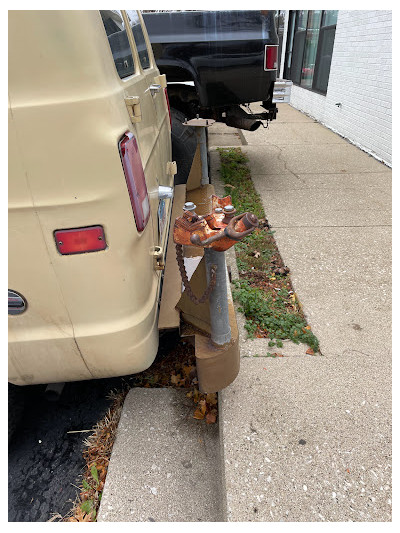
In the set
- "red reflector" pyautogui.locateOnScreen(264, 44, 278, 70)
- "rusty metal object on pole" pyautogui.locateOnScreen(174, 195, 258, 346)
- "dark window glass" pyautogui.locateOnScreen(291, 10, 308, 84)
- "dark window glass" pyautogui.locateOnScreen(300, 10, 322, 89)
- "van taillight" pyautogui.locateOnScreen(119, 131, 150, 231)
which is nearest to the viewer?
"van taillight" pyautogui.locateOnScreen(119, 131, 150, 231)

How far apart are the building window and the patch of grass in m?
5.69

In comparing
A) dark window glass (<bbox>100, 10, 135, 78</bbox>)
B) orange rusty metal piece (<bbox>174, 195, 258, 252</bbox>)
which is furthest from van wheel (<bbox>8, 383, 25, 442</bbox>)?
dark window glass (<bbox>100, 10, 135, 78</bbox>)

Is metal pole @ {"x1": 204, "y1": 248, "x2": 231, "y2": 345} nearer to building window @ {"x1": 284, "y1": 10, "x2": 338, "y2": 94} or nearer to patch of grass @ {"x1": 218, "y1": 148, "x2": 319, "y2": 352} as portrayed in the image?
patch of grass @ {"x1": 218, "y1": 148, "x2": 319, "y2": 352}

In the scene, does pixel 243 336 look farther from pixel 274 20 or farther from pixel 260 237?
pixel 274 20

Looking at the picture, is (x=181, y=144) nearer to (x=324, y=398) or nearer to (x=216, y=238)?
(x=216, y=238)

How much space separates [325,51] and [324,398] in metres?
8.65

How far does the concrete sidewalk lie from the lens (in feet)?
5.50

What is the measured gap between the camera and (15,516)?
1.86 meters

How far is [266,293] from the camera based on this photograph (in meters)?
3.14

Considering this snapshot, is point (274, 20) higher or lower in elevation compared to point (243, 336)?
higher

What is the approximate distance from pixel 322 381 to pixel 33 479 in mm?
1758

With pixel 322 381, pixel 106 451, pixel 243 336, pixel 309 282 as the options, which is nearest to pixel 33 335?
pixel 106 451

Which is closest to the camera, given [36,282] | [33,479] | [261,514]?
[36,282]

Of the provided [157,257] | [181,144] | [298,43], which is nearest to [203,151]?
[181,144]
